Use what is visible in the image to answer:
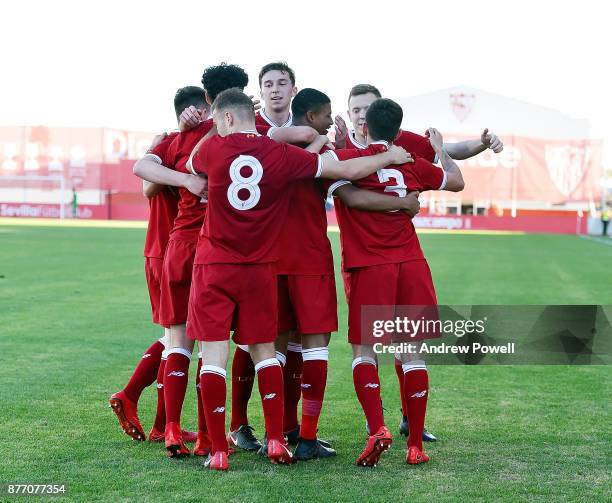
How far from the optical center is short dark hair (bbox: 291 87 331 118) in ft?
18.2

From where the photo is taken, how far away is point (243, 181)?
5137 millimetres

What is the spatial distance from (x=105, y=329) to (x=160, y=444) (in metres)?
5.37

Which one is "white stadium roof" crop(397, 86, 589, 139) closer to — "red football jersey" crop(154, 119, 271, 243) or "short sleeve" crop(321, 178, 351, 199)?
"red football jersey" crop(154, 119, 271, 243)

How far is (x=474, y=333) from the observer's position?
10633mm

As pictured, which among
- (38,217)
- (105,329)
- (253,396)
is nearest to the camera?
(253,396)

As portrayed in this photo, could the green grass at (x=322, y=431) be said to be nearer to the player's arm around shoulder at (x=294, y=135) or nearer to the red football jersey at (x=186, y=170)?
the red football jersey at (x=186, y=170)

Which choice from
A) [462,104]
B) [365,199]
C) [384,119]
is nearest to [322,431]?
[365,199]

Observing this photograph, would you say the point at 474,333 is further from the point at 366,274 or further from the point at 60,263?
the point at 60,263

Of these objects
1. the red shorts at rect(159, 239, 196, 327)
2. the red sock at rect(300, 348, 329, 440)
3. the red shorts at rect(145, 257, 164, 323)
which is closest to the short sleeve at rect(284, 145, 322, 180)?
the red shorts at rect(159, 239, 196, 327)

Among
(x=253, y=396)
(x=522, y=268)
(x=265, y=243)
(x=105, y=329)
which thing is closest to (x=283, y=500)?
(x=265, y=243)

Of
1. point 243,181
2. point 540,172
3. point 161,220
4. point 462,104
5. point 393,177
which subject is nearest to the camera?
point 243,181

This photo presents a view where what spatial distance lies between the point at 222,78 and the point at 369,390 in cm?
194

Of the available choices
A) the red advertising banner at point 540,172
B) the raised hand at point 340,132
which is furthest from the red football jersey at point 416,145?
the red advertising banner at point 540,172

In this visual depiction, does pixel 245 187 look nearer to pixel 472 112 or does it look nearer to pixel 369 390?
pixel 369 390
